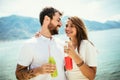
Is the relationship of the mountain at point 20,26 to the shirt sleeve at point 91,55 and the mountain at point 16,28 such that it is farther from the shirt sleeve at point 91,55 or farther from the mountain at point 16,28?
the shirt sleeve at point 91,55

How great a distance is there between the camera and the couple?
7.84 feet

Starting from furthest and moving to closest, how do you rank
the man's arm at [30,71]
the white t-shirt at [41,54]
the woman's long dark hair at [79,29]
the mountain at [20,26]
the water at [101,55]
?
the mountain at [20,26] < the water at [101,55] < the woman's long dark hair at [79,29] < the white t-shirt at [41,54] < the man's arm at [30,71]

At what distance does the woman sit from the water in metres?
1.77

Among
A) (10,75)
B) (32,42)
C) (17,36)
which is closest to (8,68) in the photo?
(10,75)

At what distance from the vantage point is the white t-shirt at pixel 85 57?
8.07 feet

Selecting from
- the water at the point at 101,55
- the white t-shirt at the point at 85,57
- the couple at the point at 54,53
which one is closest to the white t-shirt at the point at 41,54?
the couple at the point at 54,53

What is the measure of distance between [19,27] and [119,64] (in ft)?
6.17

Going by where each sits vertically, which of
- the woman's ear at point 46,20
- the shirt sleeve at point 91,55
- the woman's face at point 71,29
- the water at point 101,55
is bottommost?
the water at point 101,55

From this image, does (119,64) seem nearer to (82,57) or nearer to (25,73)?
(82,57)

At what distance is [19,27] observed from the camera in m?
4.64

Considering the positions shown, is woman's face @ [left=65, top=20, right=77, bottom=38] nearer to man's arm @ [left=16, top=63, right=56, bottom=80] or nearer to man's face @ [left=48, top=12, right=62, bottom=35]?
man's face @ [left=48, top=12, right=62, bottom=35]

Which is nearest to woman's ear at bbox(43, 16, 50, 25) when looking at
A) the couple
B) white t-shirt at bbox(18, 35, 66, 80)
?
the couple

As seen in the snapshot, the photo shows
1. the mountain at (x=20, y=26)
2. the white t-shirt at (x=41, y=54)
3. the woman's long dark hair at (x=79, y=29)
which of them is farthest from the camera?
the mountain at (x=20, y=26)

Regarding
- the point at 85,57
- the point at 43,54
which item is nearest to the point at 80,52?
the point at 85,57
